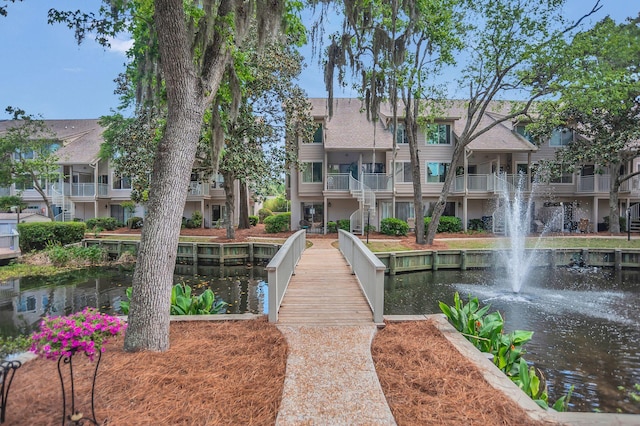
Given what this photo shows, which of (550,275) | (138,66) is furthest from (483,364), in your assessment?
A: (550,275)

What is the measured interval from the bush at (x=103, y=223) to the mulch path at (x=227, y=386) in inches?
970

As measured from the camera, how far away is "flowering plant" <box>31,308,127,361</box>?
2.81 meters

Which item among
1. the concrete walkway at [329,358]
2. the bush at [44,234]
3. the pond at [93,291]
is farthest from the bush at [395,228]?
the bush at [44,234]

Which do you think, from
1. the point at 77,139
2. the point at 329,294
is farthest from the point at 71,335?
the point at 77,139

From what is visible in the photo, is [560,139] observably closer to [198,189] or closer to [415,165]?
[415,165]

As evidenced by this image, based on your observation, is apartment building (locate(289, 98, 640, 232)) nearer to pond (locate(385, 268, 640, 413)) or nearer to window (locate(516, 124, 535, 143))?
window (locate(516, 124, 535, 143))

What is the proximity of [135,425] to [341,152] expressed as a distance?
69.8 feet

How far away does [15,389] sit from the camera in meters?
3.43

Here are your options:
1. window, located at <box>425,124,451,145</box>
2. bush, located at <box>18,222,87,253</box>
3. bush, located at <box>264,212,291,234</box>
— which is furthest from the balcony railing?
window, located at <box>425,124,451,145</box>

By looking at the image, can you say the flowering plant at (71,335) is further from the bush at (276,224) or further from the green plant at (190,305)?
the bush at (276,224)

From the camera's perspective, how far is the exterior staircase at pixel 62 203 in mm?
26047

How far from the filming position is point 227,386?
3621mm

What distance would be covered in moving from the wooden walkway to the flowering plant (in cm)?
321

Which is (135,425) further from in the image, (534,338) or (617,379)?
(534,338)
